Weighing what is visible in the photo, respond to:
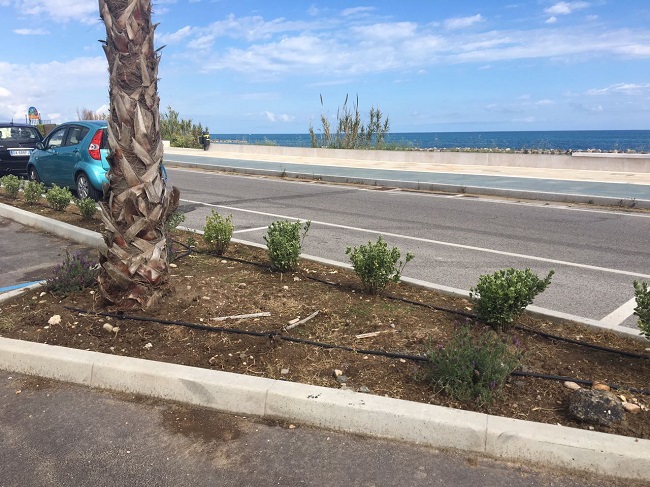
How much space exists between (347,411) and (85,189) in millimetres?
9646

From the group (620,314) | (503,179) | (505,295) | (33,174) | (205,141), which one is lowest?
(620,314)

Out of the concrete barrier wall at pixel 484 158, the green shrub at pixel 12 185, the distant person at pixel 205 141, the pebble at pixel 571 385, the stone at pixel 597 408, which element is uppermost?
the distant person at pixel 205 141

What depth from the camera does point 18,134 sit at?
17.1 m

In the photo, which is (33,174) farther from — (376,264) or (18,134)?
(376,264)

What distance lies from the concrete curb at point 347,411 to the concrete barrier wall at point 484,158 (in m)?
18.1

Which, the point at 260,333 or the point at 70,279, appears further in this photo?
the point at 70,279

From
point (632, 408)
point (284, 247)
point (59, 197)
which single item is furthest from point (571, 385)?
point (59, 197)

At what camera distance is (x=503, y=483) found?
9.23ft

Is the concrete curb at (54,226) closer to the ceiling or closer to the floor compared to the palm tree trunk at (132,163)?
closer to the floor

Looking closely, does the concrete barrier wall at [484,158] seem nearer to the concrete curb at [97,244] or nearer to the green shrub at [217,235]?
the concrete curb at [97,244]

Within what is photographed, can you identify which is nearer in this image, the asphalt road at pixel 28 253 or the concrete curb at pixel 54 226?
the asphalt road at pixel 28 253

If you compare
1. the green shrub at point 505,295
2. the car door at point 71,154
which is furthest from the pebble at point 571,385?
the car door at point 71,154

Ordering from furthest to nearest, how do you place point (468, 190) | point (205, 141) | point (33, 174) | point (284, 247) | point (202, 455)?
point (205, 141), point (468, 190), point (33, 174), point (284, 247), point (202, 455)

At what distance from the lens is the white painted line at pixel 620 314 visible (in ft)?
16.9
